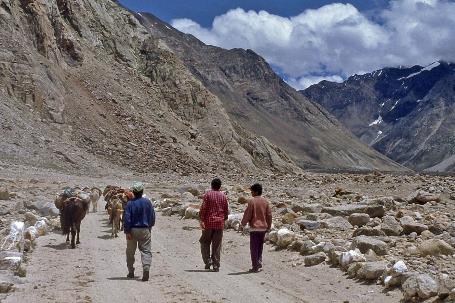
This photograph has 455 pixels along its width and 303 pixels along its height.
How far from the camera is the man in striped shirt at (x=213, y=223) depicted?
1262cm

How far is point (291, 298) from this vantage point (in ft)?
33.5

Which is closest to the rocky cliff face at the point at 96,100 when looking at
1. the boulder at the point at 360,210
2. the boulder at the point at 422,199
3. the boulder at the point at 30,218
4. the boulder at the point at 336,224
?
the boulder at the point at 30,218

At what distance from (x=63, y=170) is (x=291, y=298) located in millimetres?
37774

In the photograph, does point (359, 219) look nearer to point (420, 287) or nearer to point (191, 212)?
point (191, 212)

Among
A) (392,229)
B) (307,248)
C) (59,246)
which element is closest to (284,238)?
(307,248)

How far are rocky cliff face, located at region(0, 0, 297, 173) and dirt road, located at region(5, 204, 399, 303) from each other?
30920 mm

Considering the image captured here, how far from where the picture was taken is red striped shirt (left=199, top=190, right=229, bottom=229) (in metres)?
12.7

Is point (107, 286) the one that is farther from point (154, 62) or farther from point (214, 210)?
point (154, 62)

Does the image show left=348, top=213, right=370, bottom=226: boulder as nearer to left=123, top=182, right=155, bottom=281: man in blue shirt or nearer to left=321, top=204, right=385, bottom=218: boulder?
left=321, top=204, right=385, bottom=218: boulder

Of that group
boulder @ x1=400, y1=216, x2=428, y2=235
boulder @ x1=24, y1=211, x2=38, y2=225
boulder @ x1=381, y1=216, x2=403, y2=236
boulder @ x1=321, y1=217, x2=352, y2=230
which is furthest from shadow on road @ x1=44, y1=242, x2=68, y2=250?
boulder @ x1=400, y1=216, x2=428, y2=235

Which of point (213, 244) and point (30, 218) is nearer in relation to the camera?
point (213, 244)

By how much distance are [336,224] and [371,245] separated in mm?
3875

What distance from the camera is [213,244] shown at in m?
12.6

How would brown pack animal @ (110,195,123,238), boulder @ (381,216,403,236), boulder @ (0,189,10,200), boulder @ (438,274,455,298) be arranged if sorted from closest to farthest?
boulder @ (438,274,455,298), boulder @ (381,216,403,236), brown pack animal @ (110,195,123,238), boulder @ (0,189,10,200)
